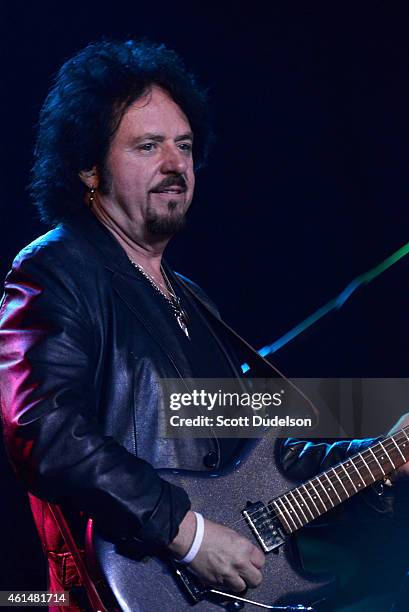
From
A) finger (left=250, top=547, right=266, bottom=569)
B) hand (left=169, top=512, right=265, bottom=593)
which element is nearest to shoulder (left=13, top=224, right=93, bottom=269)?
hand (left=169, top=512, right=265, bottom=593)

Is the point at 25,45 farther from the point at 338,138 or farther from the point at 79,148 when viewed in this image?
the point at 338,138

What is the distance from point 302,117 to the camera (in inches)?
137

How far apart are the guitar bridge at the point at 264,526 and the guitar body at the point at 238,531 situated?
15mm

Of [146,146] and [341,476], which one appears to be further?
[146,146]

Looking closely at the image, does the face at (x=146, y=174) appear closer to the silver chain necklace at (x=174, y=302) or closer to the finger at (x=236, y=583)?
the silver chain necklace at (x=174, y=302)

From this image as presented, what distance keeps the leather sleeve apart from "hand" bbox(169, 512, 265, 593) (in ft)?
0.13

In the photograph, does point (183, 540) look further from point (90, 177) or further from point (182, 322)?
point (90, 177)

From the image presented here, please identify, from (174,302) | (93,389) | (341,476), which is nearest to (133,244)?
(174,302)

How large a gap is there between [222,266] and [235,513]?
140 centimetres

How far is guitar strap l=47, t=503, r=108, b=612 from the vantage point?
2041mm

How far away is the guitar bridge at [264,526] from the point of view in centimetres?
219

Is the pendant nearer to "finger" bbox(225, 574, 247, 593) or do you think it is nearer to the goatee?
the goatee

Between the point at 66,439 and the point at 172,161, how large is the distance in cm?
96

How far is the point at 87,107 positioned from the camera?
264 cm
